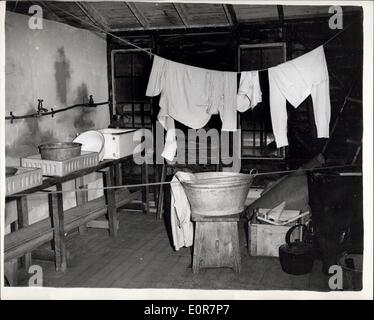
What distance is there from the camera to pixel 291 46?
829 centimetres

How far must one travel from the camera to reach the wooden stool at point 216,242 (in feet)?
19.1

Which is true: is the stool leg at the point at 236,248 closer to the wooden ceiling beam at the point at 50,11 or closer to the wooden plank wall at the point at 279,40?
the wooden plank wall at the point at 279,40

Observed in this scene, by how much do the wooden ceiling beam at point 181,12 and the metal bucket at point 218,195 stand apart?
3786mm

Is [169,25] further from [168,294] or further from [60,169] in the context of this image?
[168,294]

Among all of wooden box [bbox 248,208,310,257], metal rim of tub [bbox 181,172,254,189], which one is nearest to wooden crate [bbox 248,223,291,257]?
wooden box [bbox 248,208,310,257]

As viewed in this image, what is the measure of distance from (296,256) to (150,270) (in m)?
2.13

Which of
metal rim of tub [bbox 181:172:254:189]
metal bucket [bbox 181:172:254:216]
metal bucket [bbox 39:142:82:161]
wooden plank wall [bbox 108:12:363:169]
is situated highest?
wooden plank wall [bbox 108:12:363:169]

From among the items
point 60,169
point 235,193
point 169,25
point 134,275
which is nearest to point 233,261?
point 235,193

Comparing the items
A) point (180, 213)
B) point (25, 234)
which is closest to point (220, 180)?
point (180, 213)

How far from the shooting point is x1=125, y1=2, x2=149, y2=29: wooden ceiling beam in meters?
8.00

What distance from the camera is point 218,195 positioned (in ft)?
18.6

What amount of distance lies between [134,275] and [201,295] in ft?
5.35

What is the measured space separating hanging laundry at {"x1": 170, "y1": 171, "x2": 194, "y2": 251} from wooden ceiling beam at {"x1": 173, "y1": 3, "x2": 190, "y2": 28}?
3.48 meters

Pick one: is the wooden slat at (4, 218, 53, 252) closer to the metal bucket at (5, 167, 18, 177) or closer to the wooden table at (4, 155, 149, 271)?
the wooden table at (4, 155, 149, 271)
